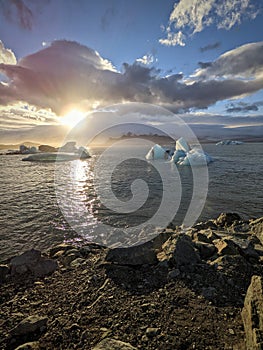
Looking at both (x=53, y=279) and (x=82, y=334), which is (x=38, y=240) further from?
(x=82, y=334)

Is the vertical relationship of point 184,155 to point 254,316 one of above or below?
above

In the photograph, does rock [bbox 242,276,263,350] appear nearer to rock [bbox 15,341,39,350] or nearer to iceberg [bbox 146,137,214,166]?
rock [bbox 15,341,39,350]

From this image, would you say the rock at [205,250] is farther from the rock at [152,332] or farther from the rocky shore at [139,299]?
the rock at [152,332]

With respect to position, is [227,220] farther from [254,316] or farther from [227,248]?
[254,316]

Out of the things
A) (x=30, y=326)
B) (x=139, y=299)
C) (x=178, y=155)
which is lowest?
(x=30, y=326)

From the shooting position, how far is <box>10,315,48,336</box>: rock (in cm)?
271

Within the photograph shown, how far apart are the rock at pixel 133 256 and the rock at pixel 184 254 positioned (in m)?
0.54

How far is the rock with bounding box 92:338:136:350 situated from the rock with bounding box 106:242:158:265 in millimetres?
1906

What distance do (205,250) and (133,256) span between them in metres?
1.82

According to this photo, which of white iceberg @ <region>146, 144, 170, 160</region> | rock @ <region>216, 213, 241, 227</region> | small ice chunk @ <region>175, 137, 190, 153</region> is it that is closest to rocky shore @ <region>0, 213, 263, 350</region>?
rock @ <region>216, 213, 241, 227</region>

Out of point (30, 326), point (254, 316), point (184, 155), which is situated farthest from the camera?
point (184, 155)

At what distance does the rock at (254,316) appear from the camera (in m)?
2.12

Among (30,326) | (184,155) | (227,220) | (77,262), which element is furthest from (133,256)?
(184,155)

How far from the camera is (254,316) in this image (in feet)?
7.75
